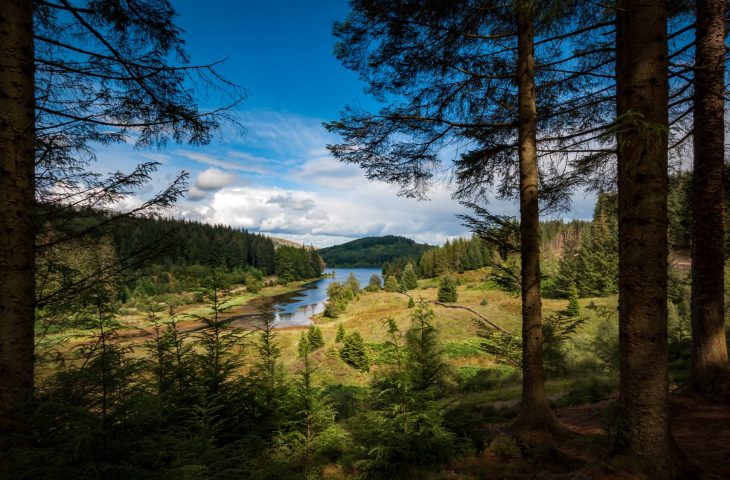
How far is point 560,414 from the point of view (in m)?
7.13

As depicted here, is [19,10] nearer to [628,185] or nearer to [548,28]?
[628,185]

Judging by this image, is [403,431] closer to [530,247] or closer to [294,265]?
[530,247]

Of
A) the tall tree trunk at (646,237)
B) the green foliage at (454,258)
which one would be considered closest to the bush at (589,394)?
the tall tree trunk at (646,237)

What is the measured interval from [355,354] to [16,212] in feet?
66.8

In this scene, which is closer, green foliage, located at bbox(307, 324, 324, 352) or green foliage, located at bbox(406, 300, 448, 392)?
green foliage, located at bbox(406, 300, 448, 392)

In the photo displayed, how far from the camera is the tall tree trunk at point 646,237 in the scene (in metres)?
2.74

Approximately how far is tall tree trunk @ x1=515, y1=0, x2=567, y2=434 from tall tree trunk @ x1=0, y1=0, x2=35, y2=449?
18.9 ft

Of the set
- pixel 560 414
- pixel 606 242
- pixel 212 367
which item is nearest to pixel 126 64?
pixel 212 367

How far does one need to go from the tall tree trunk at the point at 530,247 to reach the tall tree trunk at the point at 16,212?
5.76 m

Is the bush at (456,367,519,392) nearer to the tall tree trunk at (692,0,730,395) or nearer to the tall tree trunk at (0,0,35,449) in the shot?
the tall tree trunk at (692,0,730,395)

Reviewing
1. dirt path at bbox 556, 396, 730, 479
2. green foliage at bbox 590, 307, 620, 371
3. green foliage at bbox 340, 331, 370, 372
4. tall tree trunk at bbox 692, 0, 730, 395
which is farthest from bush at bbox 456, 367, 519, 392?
tall tree trunk at bbox 692, 0, 730, 395

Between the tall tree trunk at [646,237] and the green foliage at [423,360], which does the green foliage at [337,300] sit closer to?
the green foliage at [423,360]

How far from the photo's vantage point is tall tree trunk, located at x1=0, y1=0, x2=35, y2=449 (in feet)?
8.13

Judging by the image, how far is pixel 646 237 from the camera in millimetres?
2766
